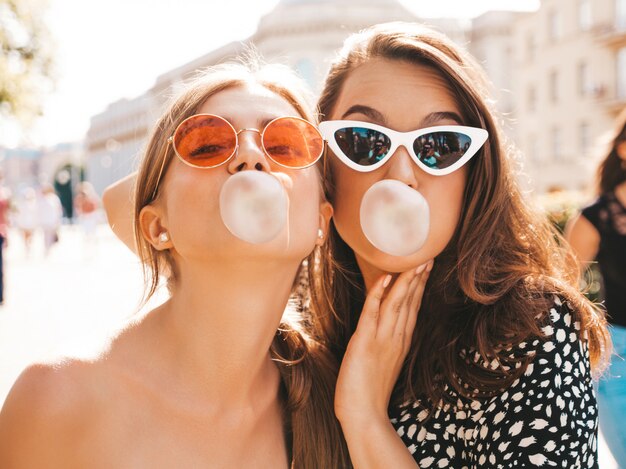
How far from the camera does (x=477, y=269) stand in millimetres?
2000

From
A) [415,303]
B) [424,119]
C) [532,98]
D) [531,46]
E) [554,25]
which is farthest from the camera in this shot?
[532,98]

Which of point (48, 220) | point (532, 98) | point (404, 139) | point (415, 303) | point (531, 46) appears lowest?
point (532, 98)

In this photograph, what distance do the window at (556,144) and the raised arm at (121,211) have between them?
37178 mm

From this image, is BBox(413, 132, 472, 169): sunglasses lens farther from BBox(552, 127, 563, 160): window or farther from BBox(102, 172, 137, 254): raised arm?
BBox(552, 127, 563, 160): window

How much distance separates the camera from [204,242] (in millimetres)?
1601

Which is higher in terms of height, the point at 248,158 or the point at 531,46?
the point at 248,158

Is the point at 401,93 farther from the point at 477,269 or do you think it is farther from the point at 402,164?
the point at 477,269

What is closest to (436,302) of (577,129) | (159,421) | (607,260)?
(159,421)

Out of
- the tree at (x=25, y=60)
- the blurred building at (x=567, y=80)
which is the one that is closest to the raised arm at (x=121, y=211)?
the tree at (x=25, y=60)

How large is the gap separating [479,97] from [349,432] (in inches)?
43.2

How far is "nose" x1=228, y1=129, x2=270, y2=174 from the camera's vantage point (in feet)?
5.22

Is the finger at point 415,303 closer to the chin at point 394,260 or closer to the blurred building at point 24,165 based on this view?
the chin at point 394,260

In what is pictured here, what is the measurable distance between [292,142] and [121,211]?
1442 millimetres

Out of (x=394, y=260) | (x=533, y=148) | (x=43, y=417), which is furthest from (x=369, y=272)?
(x=533, y=148)
